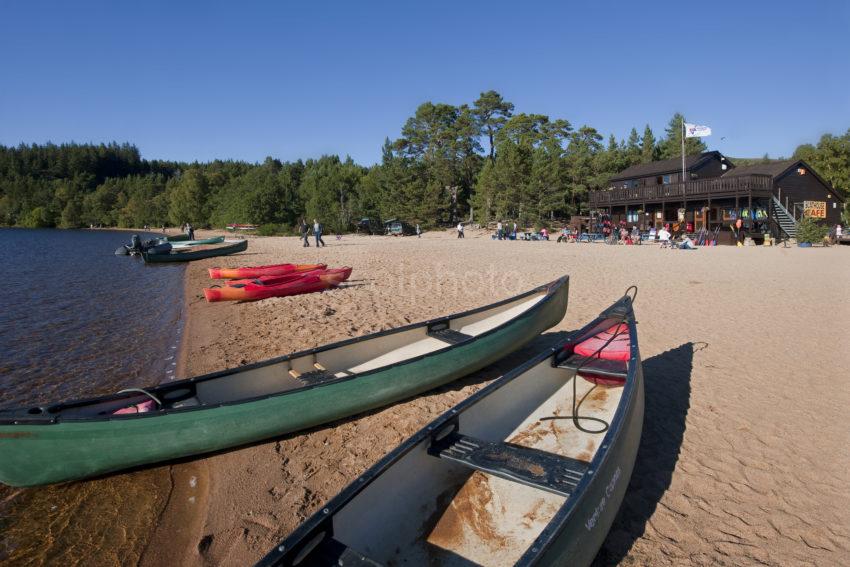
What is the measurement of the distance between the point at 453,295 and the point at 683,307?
5674 mm

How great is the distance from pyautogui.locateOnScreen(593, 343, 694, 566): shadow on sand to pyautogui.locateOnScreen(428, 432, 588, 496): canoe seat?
0.68 metres

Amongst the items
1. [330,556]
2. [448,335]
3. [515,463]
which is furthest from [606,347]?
[330,556]

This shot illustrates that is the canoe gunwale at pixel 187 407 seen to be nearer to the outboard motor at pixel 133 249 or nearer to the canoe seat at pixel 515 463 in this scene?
the canoe seat at pixel 515 463

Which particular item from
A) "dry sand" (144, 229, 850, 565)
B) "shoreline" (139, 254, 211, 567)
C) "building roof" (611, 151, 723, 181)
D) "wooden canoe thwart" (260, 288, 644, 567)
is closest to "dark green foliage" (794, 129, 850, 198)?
"building roof" (611, 151, 723, 181)

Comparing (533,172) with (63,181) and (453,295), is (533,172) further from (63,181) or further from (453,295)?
(63,181)

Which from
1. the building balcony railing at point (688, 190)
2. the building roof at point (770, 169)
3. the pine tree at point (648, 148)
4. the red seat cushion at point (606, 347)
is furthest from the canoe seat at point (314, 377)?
the pine tree at point (648, 148)

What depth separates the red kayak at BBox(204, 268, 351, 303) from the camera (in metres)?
13.1

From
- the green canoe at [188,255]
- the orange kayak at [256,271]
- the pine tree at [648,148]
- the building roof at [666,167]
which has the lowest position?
the orange kayak at [256,271]

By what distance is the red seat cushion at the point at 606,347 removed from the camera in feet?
18.8

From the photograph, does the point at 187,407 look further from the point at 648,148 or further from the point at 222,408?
the point at 648,148

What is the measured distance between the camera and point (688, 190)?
108 feet

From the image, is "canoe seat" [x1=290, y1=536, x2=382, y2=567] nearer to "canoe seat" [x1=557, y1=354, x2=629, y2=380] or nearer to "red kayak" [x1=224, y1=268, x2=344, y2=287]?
"canoe seat" [x1=557, y1=354, x2=629, y2=380]

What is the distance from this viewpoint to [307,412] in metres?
5.07

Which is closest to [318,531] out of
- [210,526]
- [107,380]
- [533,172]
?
[210,526]
